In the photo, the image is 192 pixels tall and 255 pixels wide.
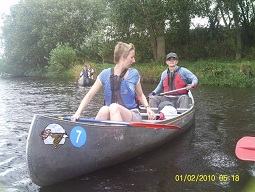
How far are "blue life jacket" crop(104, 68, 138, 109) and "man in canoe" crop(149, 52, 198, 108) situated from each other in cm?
222

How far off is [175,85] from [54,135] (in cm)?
394

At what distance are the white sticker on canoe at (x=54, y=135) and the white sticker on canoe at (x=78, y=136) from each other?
0.29ft

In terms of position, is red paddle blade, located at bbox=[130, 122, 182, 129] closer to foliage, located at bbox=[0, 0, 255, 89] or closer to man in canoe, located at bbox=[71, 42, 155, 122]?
man in canoe, located at bbox=[71, 42, 155, 122]

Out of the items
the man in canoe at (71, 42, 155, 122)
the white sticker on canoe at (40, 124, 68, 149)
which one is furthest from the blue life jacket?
the white sticker on canoe at (40, 124, 68, 149)

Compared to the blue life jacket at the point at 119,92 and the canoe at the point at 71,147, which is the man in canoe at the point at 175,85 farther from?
the canoe at the point at 71,147

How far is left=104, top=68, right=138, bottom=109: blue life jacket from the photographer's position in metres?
4.46

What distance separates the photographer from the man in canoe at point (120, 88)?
4.29m

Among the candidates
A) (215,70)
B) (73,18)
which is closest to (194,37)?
(215,70)

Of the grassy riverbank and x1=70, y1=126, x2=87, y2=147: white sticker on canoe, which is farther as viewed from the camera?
the grassy riverbank

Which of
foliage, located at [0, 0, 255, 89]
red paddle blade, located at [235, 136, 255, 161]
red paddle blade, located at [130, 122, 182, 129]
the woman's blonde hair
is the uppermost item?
foliage, located at [0, 0, 255, 89]

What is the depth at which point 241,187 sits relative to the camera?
3.84 metres

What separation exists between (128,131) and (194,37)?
21281 millimetres

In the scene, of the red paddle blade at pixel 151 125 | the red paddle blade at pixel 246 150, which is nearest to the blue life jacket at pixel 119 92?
the red paddle blade at pixel 151 125

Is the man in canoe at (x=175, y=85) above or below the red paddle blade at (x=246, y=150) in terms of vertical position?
above
